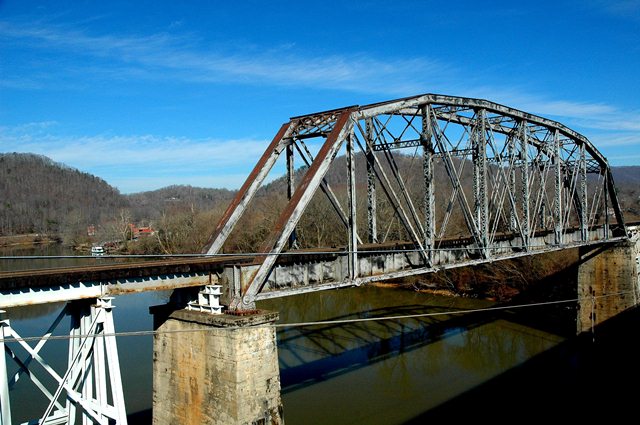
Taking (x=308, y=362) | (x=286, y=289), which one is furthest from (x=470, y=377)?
(x=286, y=289)

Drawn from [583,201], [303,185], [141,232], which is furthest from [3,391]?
[141,232]

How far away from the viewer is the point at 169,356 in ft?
35.6

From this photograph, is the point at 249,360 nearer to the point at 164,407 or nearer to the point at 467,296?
the point at 164,407

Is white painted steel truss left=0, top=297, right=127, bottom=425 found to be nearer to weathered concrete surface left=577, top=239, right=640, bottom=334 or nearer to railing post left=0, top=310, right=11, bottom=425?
railing post left=0, top=310, right=11, bottom=425

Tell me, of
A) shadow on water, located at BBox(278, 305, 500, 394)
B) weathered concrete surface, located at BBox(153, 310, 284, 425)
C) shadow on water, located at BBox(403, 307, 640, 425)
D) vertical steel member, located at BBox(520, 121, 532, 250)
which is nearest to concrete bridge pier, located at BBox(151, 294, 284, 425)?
weathered concrete surface, located at BBox(153, 310, 284, 425)

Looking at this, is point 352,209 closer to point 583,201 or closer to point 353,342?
point 353,342

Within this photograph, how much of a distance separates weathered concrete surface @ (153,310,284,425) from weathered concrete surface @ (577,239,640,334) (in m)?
20.6

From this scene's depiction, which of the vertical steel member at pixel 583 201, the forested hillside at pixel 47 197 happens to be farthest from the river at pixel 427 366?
the forested hillside at pixel 47 197

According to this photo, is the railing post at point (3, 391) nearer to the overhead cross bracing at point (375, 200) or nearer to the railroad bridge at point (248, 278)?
the railroad bridge at point (248, 278)

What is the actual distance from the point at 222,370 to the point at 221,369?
0.03m

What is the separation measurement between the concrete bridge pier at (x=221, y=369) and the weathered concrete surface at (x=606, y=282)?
67.7 ft

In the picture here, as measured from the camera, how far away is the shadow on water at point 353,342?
20.2 metres

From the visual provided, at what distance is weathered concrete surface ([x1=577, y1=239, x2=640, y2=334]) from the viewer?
83.1 feet

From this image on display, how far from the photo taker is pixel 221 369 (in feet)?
31.6
